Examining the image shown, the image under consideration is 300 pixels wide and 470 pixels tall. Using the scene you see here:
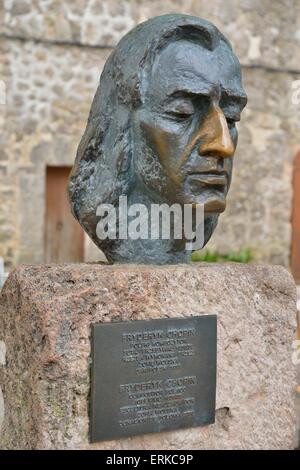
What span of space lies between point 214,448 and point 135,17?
716 cm

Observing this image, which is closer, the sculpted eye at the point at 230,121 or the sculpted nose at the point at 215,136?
the sculpted nose at the point at 215,136

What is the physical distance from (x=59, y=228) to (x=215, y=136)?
6524 mm

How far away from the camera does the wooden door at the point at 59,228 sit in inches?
356

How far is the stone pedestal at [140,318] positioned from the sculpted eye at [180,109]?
631mm

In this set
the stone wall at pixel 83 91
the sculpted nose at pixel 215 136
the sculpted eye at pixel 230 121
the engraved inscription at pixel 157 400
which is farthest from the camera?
the stone wall at pixel 83 91

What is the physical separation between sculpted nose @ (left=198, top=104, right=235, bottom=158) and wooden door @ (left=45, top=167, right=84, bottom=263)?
21.0ft

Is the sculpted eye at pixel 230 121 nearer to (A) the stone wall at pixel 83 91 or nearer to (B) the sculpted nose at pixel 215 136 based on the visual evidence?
(B) the sculpted nose at pixel 215 136

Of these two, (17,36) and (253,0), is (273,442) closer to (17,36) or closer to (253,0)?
(17,36)

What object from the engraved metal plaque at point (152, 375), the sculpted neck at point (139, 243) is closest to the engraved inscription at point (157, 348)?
the engraved metal plaque at point (152, 375)

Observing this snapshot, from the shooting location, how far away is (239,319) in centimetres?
286

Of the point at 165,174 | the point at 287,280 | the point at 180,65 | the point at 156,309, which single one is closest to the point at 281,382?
the point at 287,280

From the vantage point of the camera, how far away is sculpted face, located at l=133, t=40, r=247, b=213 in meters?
2.72

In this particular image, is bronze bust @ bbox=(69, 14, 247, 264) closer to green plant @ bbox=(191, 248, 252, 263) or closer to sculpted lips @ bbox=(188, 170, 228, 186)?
sculpted lips @ bbox=(188, 170, 228, 186)

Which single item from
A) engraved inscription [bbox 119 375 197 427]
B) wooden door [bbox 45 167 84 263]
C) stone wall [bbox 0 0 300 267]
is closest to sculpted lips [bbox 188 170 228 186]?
engraved inscription [bbox 119 375 197 427]
